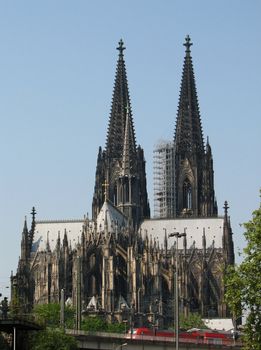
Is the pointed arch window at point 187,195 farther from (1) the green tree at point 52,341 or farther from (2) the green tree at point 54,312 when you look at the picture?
(1) the green tree at point 52,341

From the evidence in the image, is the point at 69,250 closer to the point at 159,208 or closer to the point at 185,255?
the point at 185,255

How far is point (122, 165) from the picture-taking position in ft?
579

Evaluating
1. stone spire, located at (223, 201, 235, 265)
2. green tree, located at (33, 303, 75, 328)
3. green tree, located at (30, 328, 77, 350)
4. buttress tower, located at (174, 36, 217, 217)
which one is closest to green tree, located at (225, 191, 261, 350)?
green tree, located at (30, 328, 77, 350)

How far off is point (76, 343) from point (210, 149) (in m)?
103

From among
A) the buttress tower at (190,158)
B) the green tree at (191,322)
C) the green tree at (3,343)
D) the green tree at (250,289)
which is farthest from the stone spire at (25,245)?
the green tree at (250,289)

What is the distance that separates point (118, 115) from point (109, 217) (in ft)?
76.0

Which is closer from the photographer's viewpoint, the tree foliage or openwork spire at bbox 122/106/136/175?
the tree foliage

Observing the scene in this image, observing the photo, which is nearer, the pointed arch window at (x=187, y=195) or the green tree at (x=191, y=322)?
the green tree at (x=191, y=322)

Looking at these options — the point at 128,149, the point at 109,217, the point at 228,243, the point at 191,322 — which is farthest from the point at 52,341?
the point at 128,149

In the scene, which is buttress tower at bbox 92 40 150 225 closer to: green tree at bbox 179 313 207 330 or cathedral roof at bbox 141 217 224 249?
cathedral roof at bbox 141 217 224 249

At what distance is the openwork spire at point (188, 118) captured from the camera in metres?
182

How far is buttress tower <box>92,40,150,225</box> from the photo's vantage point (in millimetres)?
175750

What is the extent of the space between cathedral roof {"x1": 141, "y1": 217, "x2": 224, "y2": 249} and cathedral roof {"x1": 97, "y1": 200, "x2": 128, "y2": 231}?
21.6 ft

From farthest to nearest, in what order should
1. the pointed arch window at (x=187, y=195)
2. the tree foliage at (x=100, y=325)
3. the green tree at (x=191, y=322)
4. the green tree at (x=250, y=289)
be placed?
the pointed arch window at (x=187, y=195) → the green tree at (x=191, y=322) → the tree foliage at (x=100, y=325) → the green tree at (x=250, y=289)
